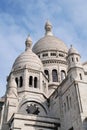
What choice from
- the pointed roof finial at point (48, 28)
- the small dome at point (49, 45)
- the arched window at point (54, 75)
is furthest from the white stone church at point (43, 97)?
the pointed roof finial at point (48, 28)

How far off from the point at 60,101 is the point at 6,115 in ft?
20.9

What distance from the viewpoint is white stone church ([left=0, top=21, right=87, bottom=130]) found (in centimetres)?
2491

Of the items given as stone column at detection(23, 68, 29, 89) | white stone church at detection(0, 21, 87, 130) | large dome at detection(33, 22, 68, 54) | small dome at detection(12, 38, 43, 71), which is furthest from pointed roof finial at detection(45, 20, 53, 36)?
stone column at detection(23, 68, 29, 89)

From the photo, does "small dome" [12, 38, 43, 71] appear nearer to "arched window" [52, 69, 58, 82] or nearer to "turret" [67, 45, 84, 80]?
"arched window" [52, 69, 58, 82]

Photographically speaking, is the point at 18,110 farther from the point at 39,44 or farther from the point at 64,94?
the point at 39,44

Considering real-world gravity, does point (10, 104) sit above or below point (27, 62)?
below

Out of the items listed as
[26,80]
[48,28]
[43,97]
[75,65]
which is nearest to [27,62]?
[26,80]

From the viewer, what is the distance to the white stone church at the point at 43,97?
81.7 ft

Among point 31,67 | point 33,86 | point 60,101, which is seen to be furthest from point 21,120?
point 31,67

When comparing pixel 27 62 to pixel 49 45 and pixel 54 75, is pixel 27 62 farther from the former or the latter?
pixel 49 45

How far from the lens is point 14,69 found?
113 feet

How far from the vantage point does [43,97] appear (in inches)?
1280

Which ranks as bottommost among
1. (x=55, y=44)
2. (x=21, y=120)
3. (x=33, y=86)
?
(x=21, y=120)

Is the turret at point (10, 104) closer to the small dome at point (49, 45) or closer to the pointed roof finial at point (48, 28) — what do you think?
the small dome at point (49, 45)
